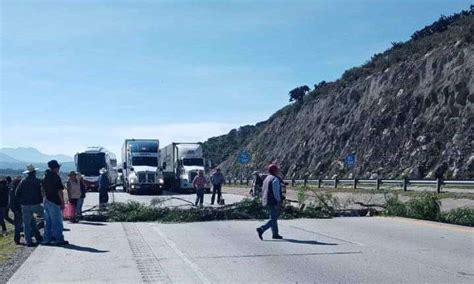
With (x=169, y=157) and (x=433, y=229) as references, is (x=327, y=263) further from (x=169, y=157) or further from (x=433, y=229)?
(x=169, y=157)

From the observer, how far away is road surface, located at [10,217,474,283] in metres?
10.8

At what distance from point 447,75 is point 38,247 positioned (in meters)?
41.8

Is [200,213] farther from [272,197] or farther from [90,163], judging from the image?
[90,163]

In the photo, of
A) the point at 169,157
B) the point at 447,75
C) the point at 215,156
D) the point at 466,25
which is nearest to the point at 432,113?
the point at 447,75

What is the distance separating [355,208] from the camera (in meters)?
24.6

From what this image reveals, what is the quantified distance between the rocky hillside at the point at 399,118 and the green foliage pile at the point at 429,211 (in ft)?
69.1

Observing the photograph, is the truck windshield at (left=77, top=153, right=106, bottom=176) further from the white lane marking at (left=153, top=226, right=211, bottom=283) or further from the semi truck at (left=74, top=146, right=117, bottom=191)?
the white lane marking at (left=153, top=226, right=211, bottom=283)

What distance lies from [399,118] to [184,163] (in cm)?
1788

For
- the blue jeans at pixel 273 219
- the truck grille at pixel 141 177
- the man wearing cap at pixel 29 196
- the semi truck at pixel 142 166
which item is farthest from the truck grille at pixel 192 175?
the man wearing cap at pixel 29 196

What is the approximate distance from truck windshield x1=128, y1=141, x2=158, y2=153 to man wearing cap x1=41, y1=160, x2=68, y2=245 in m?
35.3

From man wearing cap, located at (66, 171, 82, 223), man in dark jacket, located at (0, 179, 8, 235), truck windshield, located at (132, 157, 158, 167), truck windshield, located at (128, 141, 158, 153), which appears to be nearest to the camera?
man wearing cap, located at (66, 171, 82, 223)

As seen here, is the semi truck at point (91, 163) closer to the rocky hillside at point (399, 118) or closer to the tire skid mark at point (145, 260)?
the rocky hillside at point (399, 118)

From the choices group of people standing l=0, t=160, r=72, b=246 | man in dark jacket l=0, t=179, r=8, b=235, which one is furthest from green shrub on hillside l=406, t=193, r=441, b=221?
man in dark jacket l=0, t=179, r=8, b=235

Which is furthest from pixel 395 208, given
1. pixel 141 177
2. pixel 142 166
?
pixel 142 166
